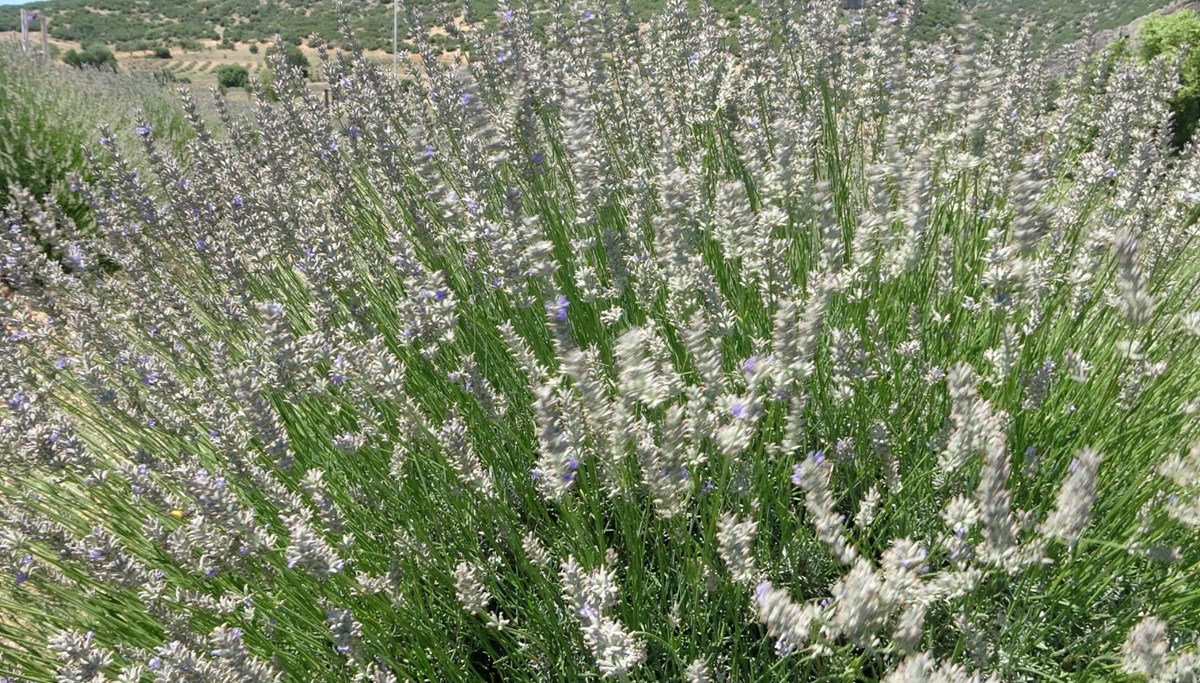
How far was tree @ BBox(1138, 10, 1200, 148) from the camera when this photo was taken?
22.0ft

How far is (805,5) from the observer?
3.32 metres

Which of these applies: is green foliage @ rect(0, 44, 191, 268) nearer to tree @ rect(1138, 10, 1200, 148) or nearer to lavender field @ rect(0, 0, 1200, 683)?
lavender field @ rect(0, 0, 1200, 683)

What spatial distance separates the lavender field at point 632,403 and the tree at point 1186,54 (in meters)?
5.05

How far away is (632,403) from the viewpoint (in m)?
1.26

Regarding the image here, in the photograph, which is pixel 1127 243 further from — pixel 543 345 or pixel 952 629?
pixel 543 345

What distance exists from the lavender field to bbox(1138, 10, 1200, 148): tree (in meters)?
5.05

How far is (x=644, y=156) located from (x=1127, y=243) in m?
1.96

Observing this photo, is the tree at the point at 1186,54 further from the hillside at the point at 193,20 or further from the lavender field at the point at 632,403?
the hillside at the point at 193,20

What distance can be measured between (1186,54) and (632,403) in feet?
26.1

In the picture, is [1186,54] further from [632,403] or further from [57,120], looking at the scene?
[57,120]

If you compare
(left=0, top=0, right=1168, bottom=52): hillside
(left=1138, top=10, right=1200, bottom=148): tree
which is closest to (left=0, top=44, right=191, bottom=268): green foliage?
(left=1138, top=10, right=1200, bottom=148): tree

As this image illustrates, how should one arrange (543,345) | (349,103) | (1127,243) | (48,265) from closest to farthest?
(1127,243) → (543,345) → (48,265) → (349,103)

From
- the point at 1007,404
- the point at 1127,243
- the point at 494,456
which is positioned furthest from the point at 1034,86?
the point at 494,456

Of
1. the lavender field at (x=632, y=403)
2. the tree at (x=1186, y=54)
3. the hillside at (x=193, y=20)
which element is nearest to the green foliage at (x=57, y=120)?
the lavender field at (x=632, y=403)
